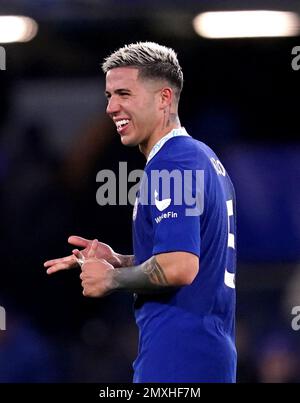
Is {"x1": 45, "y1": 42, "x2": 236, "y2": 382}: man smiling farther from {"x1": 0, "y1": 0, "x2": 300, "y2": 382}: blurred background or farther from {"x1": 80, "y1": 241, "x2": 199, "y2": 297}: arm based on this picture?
{"x1": 0, "y1": 0, "x2": 300, "y2": 382}: blurred background

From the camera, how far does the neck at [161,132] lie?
98.7 inches

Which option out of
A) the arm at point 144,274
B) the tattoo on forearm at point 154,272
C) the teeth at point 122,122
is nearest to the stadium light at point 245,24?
the teeth at point 122,122

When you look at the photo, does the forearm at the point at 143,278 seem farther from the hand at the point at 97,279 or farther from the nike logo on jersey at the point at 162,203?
the nike logo on jersey at the point at 162,203

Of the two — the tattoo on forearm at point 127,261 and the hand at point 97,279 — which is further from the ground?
the tattoo on forearm at point 127,261

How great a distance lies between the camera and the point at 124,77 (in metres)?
2.57

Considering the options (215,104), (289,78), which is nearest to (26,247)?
Result: (215,104)

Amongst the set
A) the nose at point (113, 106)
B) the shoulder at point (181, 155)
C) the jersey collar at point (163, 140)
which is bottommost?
the shoulder at point (181, 155)

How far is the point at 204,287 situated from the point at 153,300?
15 cm

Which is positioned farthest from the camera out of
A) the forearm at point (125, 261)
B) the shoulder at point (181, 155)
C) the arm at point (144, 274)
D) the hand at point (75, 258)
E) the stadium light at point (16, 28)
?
the stadium light at point (16, 28)

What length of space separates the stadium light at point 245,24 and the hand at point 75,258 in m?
2.33

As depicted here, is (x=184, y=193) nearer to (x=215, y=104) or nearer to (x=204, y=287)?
(x=204, y=287)

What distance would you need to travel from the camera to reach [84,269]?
2387 mm

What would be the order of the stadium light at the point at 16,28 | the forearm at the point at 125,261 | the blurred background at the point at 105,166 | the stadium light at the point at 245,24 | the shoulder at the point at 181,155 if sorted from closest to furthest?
the shoulder at the point at 181,155 → the forearm at the point at 125,261 → the blurred background at the point at 105,166 → the stadium light at the point at 245,24 → the stadium light at the point at 16,28

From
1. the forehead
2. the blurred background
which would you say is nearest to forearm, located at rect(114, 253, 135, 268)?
the forehead
